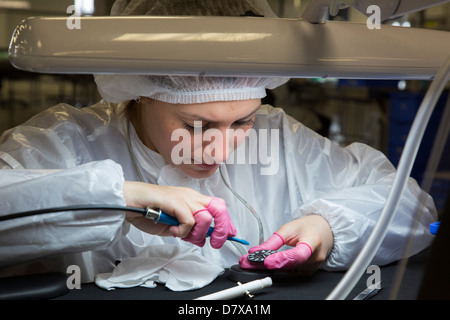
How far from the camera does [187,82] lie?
43.4 inches

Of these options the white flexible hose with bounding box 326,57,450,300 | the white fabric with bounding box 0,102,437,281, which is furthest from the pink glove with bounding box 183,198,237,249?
the white flexible hose with bounding box 326,57,450,300

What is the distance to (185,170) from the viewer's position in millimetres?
1248

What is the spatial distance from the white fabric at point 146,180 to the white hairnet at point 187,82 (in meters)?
0.17

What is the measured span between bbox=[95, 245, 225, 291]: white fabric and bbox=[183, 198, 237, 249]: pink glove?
66 millimetres

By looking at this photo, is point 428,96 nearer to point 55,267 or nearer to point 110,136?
point 55,267

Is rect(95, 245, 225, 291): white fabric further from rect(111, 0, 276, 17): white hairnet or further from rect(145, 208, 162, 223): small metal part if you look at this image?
rect(111, 0, 276, 17): white hairnet

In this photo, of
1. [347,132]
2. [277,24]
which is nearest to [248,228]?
[277,24]

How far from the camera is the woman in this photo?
87 centimetres

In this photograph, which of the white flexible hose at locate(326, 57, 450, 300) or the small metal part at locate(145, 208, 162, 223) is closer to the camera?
the white flexible hose at locate(326, 57, 450, 300)

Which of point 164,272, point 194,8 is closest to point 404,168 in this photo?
point 164,272

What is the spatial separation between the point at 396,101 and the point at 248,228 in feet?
10.7

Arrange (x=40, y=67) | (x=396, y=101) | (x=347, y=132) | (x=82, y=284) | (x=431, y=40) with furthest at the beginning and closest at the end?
(x=347, y=132) → (x=396, y=101) → (x=82, y=284) → (x=431, y=40) → (x=40, y=67)

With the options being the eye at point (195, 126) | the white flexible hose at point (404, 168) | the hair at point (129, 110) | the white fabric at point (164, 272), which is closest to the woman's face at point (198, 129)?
the eye at point (195, 126)

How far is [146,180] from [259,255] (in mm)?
417
